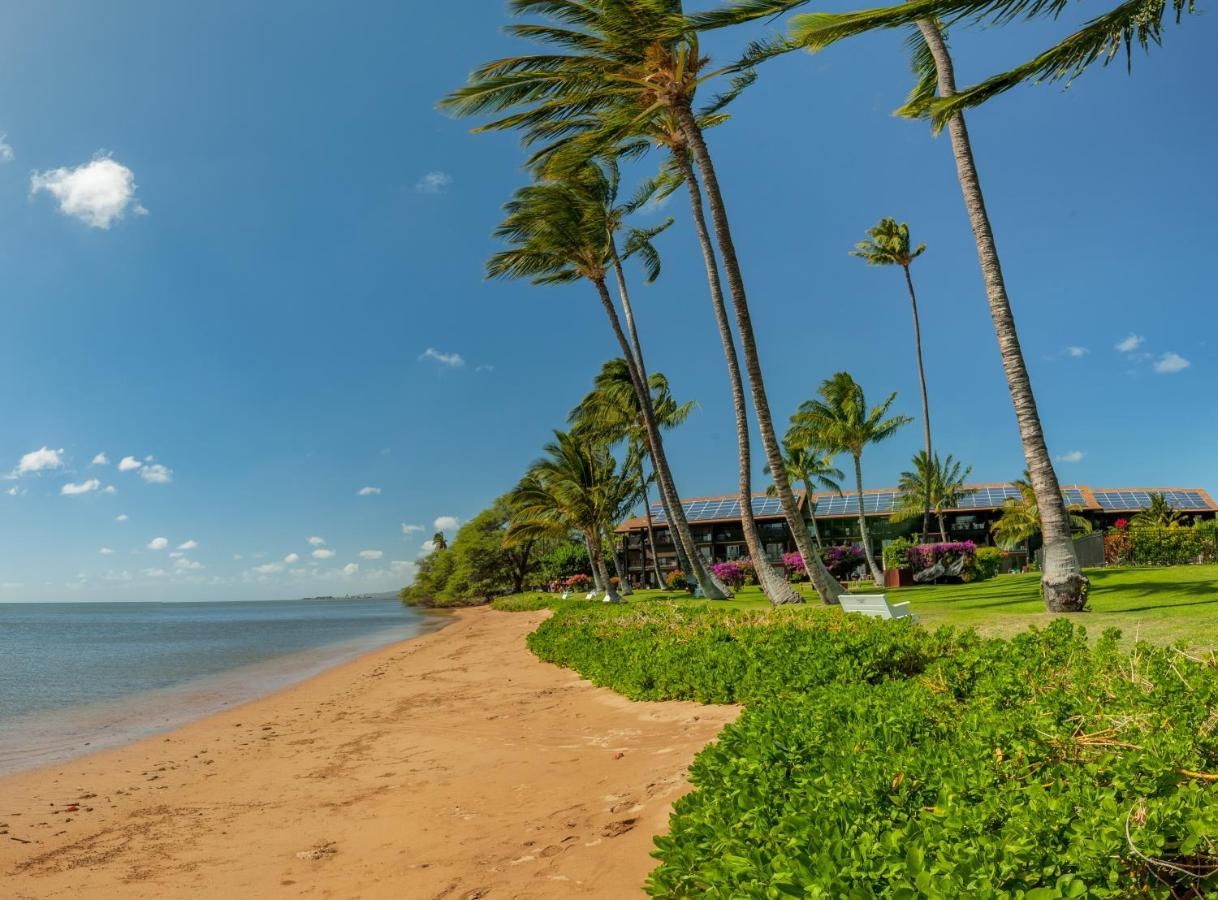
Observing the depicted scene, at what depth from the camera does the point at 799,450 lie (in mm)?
39312

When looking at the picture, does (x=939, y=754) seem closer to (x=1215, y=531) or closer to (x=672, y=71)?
(x=672, y=71)

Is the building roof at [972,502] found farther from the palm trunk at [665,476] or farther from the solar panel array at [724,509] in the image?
the palm trunk at [665,476]

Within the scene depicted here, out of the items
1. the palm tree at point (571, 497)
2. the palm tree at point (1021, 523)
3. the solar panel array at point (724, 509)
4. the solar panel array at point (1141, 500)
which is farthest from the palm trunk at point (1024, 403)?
the solar panel array at point (1141, 500)

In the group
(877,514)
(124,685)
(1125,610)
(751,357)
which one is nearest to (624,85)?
(751,357)

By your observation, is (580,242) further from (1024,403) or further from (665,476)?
(1024,403)

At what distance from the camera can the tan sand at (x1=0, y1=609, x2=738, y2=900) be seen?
474 cm

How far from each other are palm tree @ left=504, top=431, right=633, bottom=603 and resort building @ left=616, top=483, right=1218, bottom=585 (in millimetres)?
5301

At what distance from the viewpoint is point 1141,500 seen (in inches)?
1735

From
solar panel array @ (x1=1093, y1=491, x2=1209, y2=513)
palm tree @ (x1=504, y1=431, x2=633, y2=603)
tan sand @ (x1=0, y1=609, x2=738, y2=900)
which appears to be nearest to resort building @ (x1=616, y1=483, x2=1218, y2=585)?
solar panel array @ (x1=1093, y1=491, x2=1209, y2=513)

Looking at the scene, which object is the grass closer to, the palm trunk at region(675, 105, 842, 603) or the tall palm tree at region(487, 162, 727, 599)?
the palm trunk at region(675, 105, 842, 603)

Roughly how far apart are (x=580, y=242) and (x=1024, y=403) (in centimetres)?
1547

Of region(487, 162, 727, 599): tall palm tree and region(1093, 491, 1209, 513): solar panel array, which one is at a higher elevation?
region(487, 162, 727, 599): tall palm tree

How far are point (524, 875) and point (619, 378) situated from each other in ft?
112

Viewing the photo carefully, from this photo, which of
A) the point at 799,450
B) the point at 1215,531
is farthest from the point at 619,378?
the point at 1215,531
